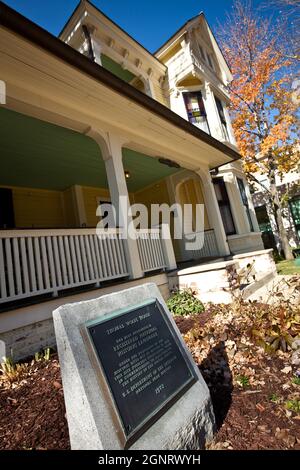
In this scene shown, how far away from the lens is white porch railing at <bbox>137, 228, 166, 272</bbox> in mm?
6109

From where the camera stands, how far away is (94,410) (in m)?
1.63

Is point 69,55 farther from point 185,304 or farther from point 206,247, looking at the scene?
point 206,247

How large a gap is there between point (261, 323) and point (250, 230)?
30.0 ft

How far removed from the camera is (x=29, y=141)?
6129mm

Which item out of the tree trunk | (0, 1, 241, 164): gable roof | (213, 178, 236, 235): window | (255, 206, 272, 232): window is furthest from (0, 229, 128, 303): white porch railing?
(255, 206, 272, 232): window

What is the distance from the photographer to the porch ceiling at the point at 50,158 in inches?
222

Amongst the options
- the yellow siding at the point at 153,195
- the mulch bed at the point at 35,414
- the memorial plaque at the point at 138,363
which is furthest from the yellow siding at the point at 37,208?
the memorial plaque at the point at 138,363

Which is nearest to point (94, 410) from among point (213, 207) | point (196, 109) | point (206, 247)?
point (213, 207)

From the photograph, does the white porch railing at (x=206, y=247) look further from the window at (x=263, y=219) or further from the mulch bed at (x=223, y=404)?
the window at (x=263, y=219)

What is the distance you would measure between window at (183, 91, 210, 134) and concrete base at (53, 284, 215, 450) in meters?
11.6

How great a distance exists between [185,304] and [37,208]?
6.20 m

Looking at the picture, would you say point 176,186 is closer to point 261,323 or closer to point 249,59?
point 261,323

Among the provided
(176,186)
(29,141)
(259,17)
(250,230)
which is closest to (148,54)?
(176,186)

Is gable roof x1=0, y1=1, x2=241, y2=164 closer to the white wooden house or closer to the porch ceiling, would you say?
the white wooden house
